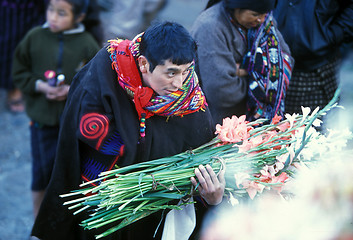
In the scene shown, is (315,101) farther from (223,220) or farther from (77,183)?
(77,183)

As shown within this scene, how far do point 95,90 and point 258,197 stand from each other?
0.94 metres

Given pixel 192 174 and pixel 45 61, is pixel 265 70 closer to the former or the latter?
pixel 192 174

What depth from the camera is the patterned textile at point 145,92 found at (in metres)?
2.21


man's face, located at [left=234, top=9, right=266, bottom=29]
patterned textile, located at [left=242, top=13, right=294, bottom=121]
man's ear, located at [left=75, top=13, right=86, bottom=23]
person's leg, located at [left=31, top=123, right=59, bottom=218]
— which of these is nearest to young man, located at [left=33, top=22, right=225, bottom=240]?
patterned textile, located at [left=242, top=13, right=294, bottom=121]

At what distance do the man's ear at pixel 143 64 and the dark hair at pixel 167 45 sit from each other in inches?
0.8

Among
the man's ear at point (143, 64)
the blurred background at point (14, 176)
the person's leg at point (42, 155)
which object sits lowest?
the blurred background at point (14, 176)

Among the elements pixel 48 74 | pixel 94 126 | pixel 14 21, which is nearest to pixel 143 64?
pixel 94 126

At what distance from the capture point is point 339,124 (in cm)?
270

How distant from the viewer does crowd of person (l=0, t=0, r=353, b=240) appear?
2.23 m

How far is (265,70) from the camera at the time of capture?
121 inches

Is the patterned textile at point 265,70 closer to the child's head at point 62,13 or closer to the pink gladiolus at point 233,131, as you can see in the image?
the pink gladiolus at point 233,131

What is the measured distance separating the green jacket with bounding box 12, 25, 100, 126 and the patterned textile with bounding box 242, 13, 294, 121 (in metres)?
1.18

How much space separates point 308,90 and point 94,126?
194 cm

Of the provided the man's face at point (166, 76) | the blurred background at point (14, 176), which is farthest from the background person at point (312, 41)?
the man's face at point (166, 76)
